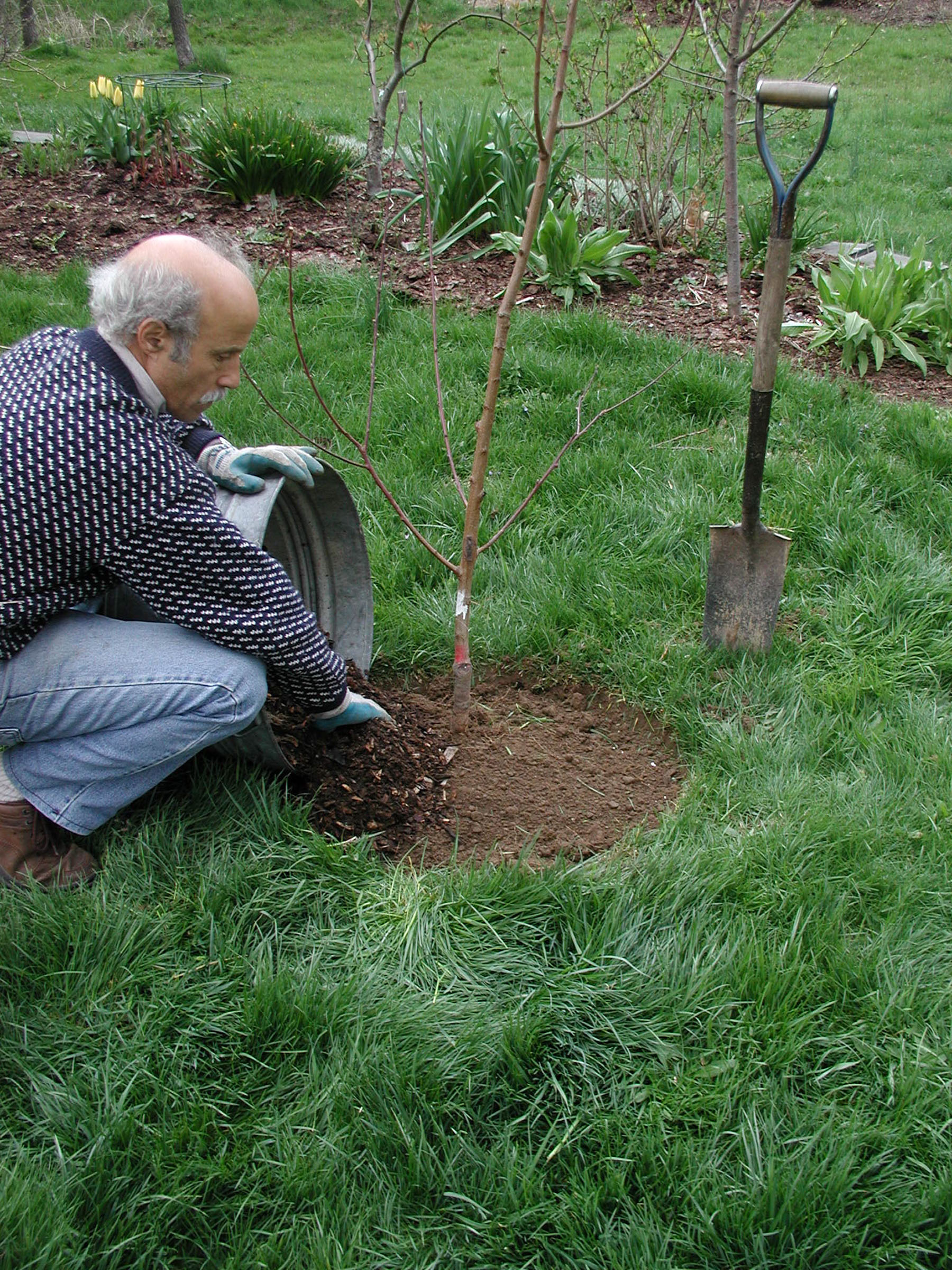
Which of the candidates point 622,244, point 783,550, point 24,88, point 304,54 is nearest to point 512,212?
point 622,244

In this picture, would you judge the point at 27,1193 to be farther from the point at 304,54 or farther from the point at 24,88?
the point at 304,54

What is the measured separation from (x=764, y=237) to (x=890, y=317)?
4.92 feet

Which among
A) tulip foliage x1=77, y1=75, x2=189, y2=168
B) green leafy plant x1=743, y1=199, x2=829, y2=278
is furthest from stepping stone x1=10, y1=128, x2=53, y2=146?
green leafy plant x1=743, y1=199, x2=829, y2=278

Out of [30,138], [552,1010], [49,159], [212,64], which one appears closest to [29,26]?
[212,64]

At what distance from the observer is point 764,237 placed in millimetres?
6062

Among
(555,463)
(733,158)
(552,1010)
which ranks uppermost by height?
(733,158)

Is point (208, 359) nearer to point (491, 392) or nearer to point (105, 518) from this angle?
point (105, 518)

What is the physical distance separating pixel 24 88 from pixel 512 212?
9307 mm

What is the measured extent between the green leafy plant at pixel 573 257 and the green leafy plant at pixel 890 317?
1.17 metres

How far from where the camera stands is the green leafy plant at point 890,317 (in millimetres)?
4809

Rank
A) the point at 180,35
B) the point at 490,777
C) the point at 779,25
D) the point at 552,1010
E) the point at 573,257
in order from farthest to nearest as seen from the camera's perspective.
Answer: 1. the point at 180,35
2. the point at 573,257
3. the point at 779,25
4. the point at 490,777
5. the point at 552,1010

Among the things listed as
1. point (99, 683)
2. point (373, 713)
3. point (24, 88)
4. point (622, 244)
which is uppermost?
point (24, 88)

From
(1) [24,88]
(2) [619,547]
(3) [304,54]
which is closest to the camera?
(2) [619,547]

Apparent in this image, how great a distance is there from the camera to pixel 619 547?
141 inches
